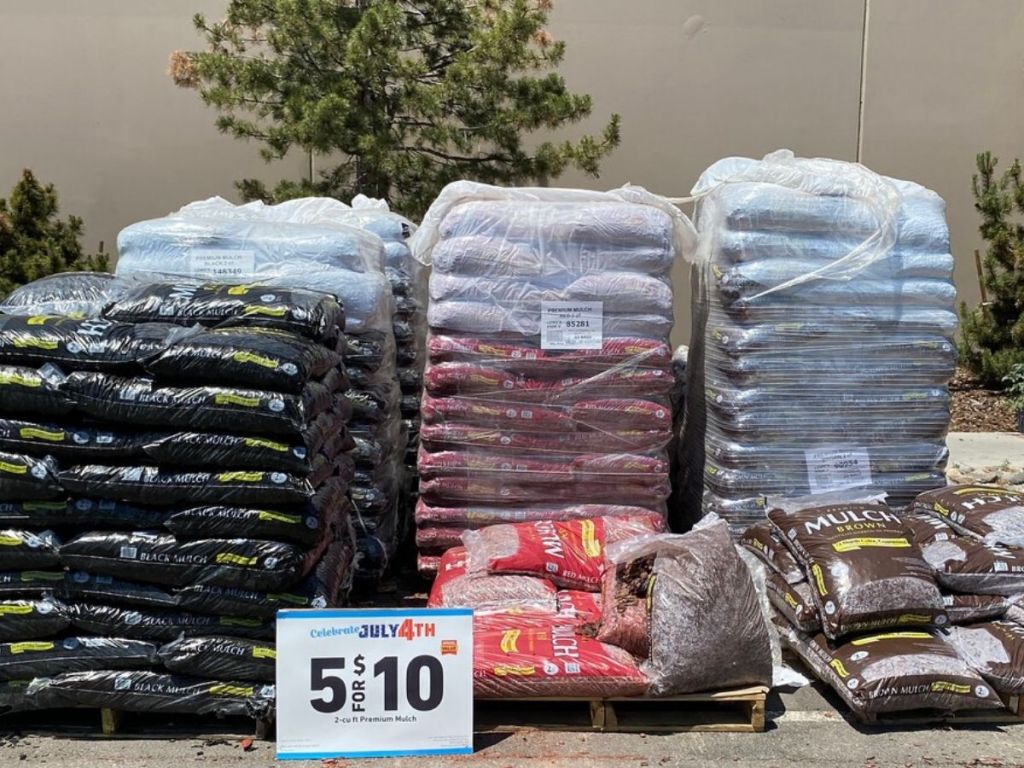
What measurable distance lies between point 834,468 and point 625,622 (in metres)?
1.75

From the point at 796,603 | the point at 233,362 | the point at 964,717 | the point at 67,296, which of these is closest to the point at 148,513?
the point at 233,362

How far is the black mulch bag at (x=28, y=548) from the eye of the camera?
312 cm

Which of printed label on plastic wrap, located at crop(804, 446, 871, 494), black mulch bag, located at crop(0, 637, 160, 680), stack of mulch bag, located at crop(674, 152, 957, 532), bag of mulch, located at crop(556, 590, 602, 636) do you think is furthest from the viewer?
printed label on plastic wrap, located at crop(804, 446, 871, 494)

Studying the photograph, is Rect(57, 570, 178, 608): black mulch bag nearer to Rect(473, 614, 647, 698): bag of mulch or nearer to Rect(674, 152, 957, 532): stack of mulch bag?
Rect(473, 614, 647, 698): bag of mulch

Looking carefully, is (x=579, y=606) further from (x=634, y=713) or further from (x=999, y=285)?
(x=999, y=285)

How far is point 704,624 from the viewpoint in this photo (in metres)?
3.26

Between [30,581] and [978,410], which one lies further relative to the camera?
[978,410]

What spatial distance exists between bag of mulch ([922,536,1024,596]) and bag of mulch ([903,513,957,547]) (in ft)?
0.39

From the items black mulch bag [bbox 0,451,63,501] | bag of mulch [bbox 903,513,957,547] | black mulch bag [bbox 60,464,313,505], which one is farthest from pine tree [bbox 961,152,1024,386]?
black mulch bag [bbox 0,451,63,501]

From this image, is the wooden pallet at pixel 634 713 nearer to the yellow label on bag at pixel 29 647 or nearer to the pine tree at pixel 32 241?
the yellow label on bag at pixel 29 647

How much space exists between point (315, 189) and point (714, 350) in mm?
4596

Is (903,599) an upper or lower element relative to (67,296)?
lower

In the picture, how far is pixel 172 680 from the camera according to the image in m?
3.16

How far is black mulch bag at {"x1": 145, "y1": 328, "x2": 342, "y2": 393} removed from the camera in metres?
3.10
